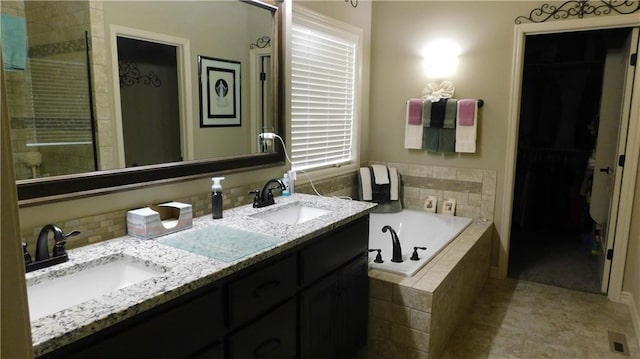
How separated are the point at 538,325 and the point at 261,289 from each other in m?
2.31

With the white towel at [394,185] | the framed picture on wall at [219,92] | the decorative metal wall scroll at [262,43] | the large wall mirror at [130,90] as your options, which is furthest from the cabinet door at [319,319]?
the white towel at [394,185]

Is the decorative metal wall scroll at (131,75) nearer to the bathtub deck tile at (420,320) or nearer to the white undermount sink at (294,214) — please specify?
the white undermount sink at (294,214)

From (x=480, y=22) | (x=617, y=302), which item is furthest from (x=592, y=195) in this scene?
(x=480, y=22)

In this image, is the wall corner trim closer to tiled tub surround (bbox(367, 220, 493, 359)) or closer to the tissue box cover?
tiled tub surround (bbox(367, 220, 493, 359))

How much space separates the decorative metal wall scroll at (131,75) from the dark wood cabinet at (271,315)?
1.03 metres

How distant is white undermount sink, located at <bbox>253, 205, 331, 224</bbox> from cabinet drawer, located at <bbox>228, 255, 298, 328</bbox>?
23.7 inches

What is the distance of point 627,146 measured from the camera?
3164 mm

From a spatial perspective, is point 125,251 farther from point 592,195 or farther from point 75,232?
point 592,195

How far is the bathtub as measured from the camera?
128 inches

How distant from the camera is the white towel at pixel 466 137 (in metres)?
3.69

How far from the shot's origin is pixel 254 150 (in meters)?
2.63

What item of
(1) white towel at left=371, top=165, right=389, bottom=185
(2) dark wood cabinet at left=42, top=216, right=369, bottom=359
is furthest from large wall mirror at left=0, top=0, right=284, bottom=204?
(1) white towel at left=371, top=165, right=389, bottom=185

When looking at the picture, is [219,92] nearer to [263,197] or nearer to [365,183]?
[263,197]

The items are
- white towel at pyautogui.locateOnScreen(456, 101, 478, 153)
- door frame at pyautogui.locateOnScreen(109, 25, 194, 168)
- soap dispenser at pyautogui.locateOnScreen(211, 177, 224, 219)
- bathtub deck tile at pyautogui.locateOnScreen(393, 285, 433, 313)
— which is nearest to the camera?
door frame at pyautogui.locateOnScreen(109, 25, 194, 168)
